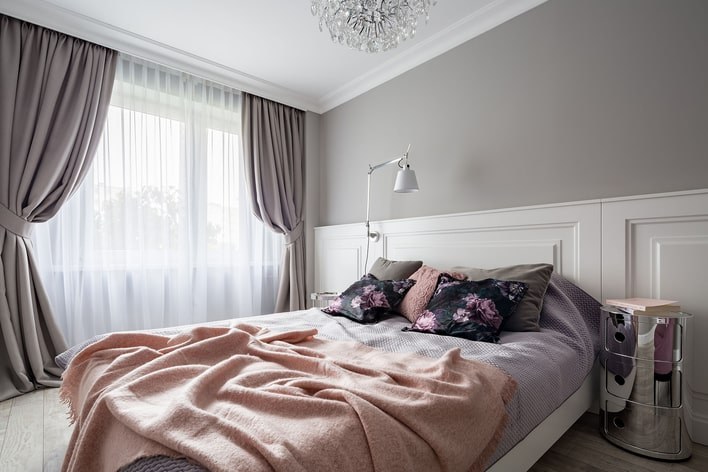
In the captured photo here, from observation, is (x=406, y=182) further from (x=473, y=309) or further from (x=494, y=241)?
(x=473, y=309)

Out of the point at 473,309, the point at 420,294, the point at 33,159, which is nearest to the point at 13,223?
the point at 33,159

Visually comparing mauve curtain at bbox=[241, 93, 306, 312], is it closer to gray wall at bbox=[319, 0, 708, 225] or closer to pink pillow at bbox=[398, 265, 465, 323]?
gray wall at bbox=[319, 0, 708, 225]

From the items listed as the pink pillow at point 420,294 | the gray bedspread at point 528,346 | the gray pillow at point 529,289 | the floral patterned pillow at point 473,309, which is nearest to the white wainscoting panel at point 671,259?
the gray bedspread at point 528,346

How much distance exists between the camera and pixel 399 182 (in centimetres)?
261

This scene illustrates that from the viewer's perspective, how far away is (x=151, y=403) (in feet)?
3.06

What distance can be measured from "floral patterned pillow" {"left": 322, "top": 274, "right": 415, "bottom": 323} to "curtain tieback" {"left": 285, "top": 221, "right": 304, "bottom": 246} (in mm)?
1508

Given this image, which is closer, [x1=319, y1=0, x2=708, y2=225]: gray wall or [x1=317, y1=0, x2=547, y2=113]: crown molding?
[x1=319, y1=0, x2=708, y2=225]: gray wall

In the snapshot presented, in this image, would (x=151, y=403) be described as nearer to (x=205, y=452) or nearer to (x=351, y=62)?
(x=205, y=452)

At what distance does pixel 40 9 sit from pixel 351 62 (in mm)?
2158

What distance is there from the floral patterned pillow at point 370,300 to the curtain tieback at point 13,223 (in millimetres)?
2053

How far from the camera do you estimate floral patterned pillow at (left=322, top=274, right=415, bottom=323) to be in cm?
213

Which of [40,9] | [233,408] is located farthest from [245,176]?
[233,408]

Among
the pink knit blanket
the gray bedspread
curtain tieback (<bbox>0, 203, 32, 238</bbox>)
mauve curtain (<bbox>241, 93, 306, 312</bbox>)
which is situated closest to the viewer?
the pink knit blanket

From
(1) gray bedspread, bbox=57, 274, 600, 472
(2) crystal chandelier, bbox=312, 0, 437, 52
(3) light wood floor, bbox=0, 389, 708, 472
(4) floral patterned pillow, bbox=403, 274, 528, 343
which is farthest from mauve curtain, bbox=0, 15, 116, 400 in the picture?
(4) floral patterned pillow, bbox=403, 274, 528, 343
